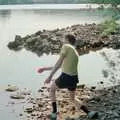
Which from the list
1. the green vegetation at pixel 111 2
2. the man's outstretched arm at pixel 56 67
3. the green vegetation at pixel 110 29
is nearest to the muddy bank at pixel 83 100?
the man's outstretched arm at pixel 56 67

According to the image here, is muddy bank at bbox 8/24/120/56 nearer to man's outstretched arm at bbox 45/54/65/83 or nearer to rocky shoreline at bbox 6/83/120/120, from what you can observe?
rocky shoreline at bbox 6/83/120/120

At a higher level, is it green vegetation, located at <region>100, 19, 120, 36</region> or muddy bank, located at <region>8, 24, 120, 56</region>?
green vegetation, located at <region>100, 19, 120, 36</region>

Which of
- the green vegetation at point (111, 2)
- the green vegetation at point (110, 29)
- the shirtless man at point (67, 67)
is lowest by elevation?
the shirtless man at point (67, 67)

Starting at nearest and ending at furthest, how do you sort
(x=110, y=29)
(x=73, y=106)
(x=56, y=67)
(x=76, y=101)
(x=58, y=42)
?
(x=56, y=67), (x=76, y=101), (x=73, y=106), (x=58, y=42), (x=110, y=29)

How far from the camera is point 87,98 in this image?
17672mm

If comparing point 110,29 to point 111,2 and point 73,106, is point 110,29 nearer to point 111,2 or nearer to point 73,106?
point 111,2

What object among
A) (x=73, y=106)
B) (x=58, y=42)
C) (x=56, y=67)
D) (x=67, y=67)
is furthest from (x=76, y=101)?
(x=58, y=42)

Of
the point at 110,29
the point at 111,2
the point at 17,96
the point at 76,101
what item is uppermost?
the point at 111,2

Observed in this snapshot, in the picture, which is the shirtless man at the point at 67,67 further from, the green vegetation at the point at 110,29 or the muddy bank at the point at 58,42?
the green vegetation at the point at 110,29

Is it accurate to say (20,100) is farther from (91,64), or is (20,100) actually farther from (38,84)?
(91,64)

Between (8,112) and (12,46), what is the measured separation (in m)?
28.5

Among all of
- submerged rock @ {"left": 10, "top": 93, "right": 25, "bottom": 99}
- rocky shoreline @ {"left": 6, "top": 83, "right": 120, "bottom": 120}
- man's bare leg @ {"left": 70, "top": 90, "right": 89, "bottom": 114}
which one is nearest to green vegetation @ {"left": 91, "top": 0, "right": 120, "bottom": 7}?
rocky shoreline @ {"left": 6, "top": 83, "right": 120, "bottom": 120}

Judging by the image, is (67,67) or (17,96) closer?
(67,67)

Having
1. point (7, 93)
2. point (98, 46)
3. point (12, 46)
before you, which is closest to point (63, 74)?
point (7, 93)
